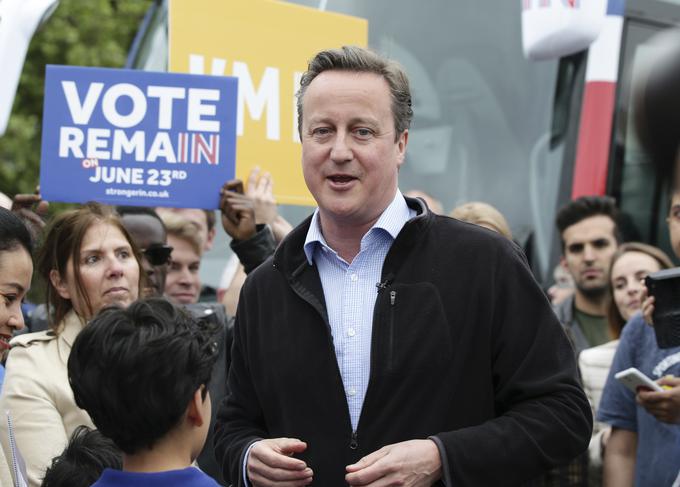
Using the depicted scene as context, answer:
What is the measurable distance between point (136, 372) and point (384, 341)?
627mm

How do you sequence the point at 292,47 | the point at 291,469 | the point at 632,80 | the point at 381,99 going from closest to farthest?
1. the point at 632,80
2. the point at 291,469
3. the point at 381,99
4. the point at 292,47

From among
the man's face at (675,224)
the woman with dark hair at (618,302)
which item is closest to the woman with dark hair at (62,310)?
the man's face at (675,224)

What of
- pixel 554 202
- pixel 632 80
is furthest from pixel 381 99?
pixel 554 202

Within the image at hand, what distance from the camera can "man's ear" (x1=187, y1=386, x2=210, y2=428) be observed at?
2.62 m

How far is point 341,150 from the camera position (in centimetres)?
Result: 293

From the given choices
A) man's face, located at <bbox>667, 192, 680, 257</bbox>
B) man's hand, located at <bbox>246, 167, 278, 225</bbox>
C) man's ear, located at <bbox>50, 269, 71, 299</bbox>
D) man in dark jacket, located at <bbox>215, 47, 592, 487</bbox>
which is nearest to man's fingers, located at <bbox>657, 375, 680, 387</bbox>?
man's face, located at <bbox>667, 192, 680, 257</bbox>

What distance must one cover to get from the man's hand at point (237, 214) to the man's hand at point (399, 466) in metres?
2.10

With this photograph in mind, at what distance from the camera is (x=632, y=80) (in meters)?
1.68

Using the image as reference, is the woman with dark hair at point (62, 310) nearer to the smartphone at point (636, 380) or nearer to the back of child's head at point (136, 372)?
the back of child's head at point (136, 372)

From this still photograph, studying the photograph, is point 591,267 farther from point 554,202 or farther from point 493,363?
point 493,363

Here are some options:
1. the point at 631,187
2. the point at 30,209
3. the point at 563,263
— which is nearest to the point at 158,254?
the point at 30,209

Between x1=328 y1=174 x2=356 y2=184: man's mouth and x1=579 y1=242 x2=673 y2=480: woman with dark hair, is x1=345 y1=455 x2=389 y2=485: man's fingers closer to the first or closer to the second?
x1=328 y1=174 x2=356 y2=184: man's mouth

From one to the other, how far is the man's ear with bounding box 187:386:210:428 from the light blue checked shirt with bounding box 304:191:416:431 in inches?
15.4

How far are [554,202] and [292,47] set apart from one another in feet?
8.63
